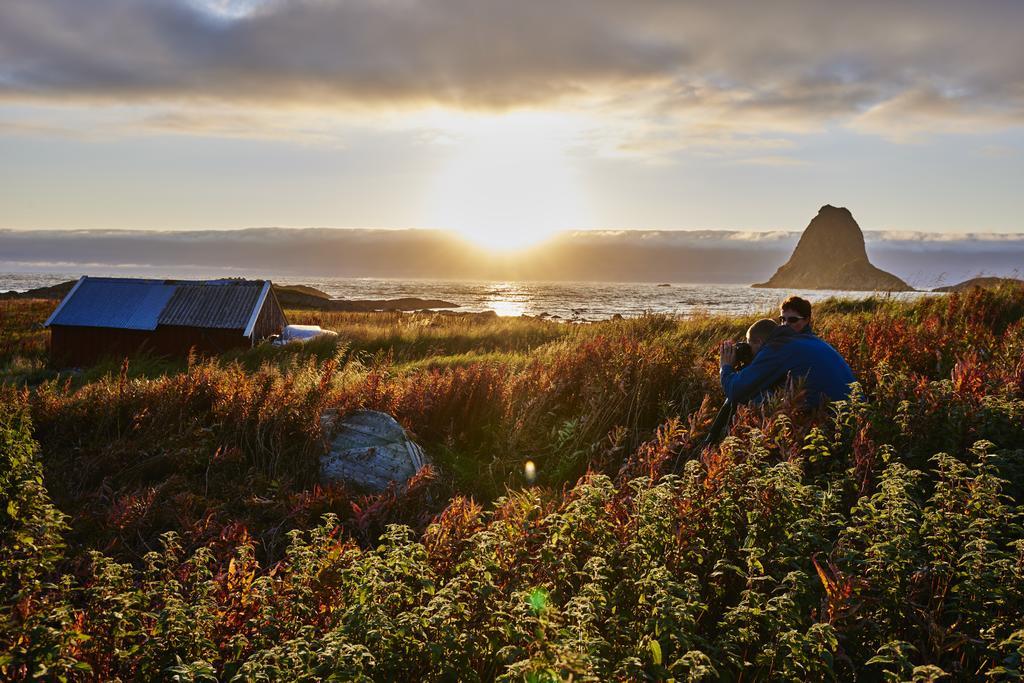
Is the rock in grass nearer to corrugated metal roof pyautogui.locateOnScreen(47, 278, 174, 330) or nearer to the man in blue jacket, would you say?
the man in blue jacket

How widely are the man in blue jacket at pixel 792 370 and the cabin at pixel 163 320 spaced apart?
19.2 m

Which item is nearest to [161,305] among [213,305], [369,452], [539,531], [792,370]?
[213,305]

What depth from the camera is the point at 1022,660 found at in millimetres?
2336

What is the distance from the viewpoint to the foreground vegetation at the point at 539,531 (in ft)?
8.02

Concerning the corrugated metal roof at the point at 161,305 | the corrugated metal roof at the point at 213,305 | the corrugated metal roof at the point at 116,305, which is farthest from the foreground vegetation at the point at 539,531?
the corrugated metal roof at the point at 116,305

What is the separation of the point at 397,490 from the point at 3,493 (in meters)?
2.78

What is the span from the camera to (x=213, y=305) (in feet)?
73.9

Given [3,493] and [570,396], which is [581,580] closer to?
[3,493]

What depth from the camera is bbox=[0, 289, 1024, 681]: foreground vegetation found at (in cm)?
245

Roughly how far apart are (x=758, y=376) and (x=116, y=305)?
23.9 m

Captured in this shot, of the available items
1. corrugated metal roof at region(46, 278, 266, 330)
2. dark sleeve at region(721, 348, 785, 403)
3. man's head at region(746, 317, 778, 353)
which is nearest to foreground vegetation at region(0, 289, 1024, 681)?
dark sleeve at region(721, 348, 785, 403)

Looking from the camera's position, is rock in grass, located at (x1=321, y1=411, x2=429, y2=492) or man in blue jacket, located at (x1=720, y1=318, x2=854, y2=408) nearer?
man in blue jacket, located at (x1=720, y1=318, x2=854, y2=408)

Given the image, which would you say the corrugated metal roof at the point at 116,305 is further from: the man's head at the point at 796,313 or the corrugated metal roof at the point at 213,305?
the man's head at the point at 796,313

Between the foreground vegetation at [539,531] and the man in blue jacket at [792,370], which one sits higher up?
the man in blue jacket at [792,370]
